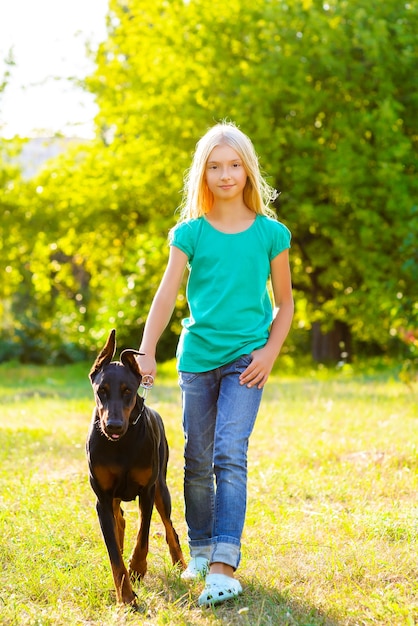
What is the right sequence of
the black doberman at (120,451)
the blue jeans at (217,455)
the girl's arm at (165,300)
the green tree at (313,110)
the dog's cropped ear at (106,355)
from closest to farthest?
the black doberman at (120,451)
the dog's cropped ear at (106,355)
the blue jeans at (217,455)
the girl's arm at (165,300)
the green tree at (313,110)

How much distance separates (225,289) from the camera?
4.07m

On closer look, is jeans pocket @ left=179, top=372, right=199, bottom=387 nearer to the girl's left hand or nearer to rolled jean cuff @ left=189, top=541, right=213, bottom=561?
the girl's left hand

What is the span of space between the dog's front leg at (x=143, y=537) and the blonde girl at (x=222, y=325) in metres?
0.22

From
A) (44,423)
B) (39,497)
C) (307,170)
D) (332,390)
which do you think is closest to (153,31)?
(307,170)

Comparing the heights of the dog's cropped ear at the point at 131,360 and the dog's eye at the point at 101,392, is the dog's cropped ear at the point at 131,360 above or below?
above

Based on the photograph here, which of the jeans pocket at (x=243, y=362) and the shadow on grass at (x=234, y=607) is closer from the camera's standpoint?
the shadow on grass at (x=234, y=607)

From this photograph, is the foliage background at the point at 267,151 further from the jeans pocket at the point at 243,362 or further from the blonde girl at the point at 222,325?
the jeans pocket at the point at 243,362

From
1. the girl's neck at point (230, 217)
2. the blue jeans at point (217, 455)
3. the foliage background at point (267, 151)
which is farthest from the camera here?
the foliage background at point (267, 151)

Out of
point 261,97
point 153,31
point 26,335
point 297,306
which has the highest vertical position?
point 153,31

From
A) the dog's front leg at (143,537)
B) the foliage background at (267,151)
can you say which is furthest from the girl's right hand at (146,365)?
the foliage background at (267,151)

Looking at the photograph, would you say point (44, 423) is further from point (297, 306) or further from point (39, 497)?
point (297, 306)

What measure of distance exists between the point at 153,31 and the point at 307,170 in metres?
4.06

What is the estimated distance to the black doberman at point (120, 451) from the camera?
3.70m

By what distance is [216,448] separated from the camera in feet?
13.0
